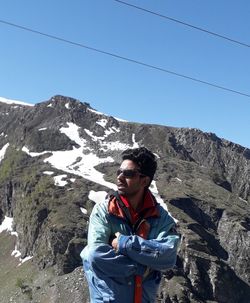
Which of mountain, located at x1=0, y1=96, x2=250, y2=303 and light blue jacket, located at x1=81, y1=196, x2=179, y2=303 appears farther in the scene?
mountain, located at x1=0, y1=96, x2=250, y2=303

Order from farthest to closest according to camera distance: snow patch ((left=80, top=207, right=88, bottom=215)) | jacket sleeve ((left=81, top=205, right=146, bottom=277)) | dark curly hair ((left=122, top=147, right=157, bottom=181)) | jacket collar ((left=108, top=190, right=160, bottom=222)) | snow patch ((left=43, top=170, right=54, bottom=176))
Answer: snow patch ((left=43, top=170, right=54, bottom=176)), snow patch ((left=80, top=207, right=88, bottom=215)), dark curly hair ((left=122, top=147, right=157, bottom=181)), jacket collar ((left=108, top=190, right=160, bottom=222)), jacket sleeve ((left=81, top=205, right=146, bottom=277))

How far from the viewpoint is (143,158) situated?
21.5ft

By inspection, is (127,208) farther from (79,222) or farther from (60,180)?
(60,180)

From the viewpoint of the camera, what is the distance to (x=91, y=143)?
196m

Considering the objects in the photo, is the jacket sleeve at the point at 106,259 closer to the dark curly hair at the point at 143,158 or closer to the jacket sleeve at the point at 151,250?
the jacket sleeve at the point at 151,250

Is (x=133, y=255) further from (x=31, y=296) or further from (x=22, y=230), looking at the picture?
(x=22, y=230)

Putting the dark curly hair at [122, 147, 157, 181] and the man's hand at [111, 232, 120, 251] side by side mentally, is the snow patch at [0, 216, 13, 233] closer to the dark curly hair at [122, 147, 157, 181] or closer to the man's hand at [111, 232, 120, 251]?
the dark curly hair at [122, 147, 157, 181]

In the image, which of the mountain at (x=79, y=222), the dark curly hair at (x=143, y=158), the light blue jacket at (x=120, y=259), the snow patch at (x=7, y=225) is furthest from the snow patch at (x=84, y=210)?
the light blue jacket at (x=120, y=259)

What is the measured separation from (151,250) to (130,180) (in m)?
0.92

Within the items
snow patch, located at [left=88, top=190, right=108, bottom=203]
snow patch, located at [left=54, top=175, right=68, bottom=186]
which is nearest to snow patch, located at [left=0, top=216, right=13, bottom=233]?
snow patch, located at [left=54, top=175, right=68, bottom=186]

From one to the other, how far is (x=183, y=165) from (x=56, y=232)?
76810 mm

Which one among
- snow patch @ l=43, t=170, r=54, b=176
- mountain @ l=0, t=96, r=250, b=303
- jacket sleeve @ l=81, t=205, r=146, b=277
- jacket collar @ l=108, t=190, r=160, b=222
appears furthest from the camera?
snow patch @ l=43, t=170, r=54, b=176

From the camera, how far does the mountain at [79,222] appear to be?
12438 cm

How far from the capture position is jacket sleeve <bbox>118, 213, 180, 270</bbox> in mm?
5957
